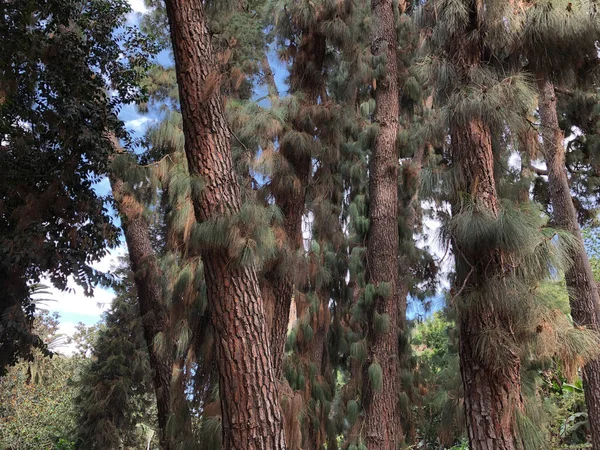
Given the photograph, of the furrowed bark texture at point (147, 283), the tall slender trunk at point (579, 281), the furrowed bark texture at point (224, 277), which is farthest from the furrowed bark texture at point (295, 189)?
the tall slender trunk at point (579, 281)

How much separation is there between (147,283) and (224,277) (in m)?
3.26

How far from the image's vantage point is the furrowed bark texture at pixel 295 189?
13.0 feet

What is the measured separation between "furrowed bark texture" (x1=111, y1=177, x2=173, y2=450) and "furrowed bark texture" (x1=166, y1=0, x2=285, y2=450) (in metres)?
2.62

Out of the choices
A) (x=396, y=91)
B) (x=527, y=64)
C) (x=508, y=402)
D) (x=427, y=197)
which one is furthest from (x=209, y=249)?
(x=396, y=91)

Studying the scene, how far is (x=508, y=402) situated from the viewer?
279 cm

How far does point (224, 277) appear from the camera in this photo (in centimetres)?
290

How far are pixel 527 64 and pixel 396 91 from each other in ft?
8.14

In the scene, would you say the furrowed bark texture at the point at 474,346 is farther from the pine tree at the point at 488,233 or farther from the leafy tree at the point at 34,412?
the leafy tree at the point at 34,412

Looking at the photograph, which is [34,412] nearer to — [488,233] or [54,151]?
[54,151]

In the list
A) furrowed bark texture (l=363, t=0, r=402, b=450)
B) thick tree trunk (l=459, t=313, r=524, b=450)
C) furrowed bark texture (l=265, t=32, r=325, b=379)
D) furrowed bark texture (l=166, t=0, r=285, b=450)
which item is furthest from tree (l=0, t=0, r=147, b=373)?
thick tree trunk (l=459, t=313, r=524, b=450)

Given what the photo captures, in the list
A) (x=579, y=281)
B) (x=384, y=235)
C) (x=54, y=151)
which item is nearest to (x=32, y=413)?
(x=54, y=151)

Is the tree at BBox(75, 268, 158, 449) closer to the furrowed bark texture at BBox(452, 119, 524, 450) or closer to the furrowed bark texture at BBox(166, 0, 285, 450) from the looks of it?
the furrowed bark texture at BBox(166, 0, 285, 450)

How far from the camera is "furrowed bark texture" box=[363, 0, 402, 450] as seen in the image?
470cm

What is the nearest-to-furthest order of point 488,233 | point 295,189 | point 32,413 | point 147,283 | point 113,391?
point 488,233 → point 295,189 → point 147,283 → point 113,391 → point 32,413
